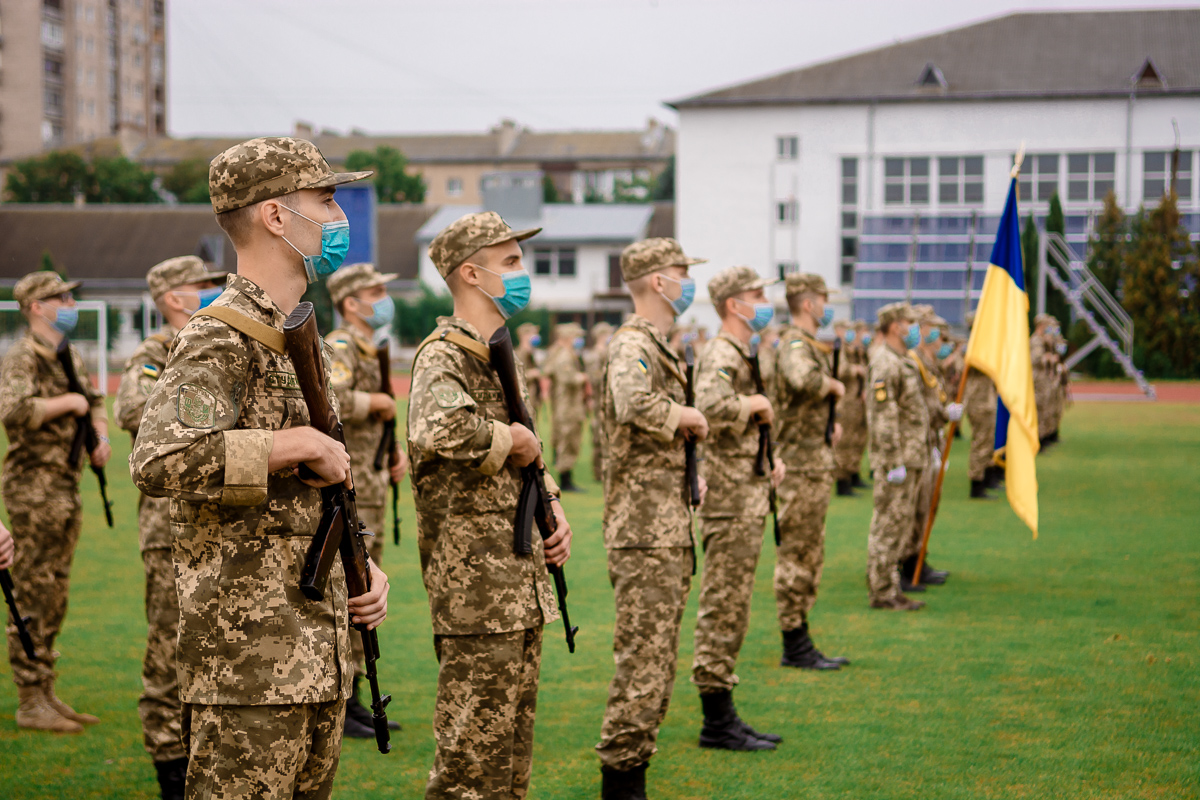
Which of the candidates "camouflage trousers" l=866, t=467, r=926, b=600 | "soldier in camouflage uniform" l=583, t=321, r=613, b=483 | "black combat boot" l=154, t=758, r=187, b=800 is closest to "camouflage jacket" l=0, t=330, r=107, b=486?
"black combat boot" l=154, t=758, r=187, b=800

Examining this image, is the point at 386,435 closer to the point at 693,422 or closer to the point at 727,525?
the point at 727,525

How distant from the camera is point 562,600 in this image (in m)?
4.45

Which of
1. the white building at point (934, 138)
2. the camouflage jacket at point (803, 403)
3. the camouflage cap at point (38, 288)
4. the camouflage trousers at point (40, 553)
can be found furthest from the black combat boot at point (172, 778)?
the white building at point (934, 138)

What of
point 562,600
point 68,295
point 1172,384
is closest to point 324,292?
point 1172,384

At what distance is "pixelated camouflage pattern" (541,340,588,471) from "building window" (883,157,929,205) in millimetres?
33778

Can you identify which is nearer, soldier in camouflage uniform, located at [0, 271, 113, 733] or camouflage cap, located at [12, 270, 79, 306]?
soldier in camouflage uniform, located at [0, 271, 113, 733]

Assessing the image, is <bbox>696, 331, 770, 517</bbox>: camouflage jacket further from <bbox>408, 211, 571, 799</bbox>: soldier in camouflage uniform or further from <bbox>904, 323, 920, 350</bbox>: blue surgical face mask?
<bbox>904, 323, 920, 350</bbox>: blue surgical face mask

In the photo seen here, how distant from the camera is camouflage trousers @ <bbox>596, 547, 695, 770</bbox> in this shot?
509 cm

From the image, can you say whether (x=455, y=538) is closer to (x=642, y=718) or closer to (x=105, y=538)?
(x=642, y=718)

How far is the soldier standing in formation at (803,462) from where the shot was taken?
760 cm

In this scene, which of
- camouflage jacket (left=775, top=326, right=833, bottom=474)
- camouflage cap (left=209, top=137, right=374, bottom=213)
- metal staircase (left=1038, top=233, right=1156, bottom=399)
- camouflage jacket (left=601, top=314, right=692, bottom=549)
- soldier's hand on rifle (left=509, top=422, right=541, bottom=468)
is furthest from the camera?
metal staircase (left=1038, top=233, right=1156, bottom=399)

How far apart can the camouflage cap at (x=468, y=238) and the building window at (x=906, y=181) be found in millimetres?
46719

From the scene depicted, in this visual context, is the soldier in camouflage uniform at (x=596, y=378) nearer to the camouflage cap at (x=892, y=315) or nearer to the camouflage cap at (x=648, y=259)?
the camouflage cap at (x=892, y=315)

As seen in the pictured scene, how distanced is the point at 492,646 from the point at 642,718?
1.38 m
